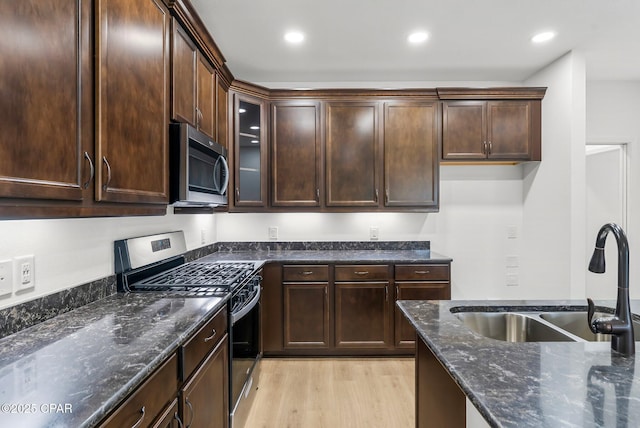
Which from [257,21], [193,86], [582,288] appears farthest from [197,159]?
[582,288]

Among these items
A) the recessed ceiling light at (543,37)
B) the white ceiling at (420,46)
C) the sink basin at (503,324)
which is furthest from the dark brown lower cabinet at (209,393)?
the recessed ceiling light at (543,37)

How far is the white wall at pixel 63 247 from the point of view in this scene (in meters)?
1.26

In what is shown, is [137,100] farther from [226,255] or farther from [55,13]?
[226,255]

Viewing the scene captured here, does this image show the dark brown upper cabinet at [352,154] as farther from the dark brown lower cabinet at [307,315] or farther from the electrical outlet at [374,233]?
the dark brown lower cabinet at [307,315]

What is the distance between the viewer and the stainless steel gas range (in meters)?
1.83

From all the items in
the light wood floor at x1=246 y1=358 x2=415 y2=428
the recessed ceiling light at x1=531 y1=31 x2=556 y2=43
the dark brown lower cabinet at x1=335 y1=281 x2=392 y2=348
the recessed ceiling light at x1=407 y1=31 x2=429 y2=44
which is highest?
the recessed ceiling light at x1=531 y1=31 x2=556 y2=43

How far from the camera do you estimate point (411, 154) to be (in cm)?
329

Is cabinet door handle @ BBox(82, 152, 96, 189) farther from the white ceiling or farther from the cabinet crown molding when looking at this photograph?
the cabinet crown molding

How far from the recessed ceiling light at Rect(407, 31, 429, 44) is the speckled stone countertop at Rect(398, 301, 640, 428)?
7.79 feet

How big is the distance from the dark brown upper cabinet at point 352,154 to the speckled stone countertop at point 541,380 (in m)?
2.13

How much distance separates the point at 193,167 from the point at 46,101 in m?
1.00

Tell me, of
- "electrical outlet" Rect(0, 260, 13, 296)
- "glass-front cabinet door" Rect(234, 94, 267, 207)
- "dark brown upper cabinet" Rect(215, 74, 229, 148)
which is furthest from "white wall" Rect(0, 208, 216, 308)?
"glass-front cabinet door" Rect(234, 94, 267, 207)

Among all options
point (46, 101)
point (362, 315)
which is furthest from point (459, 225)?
point (46, 101)

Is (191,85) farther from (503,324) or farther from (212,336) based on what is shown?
(503,324)
